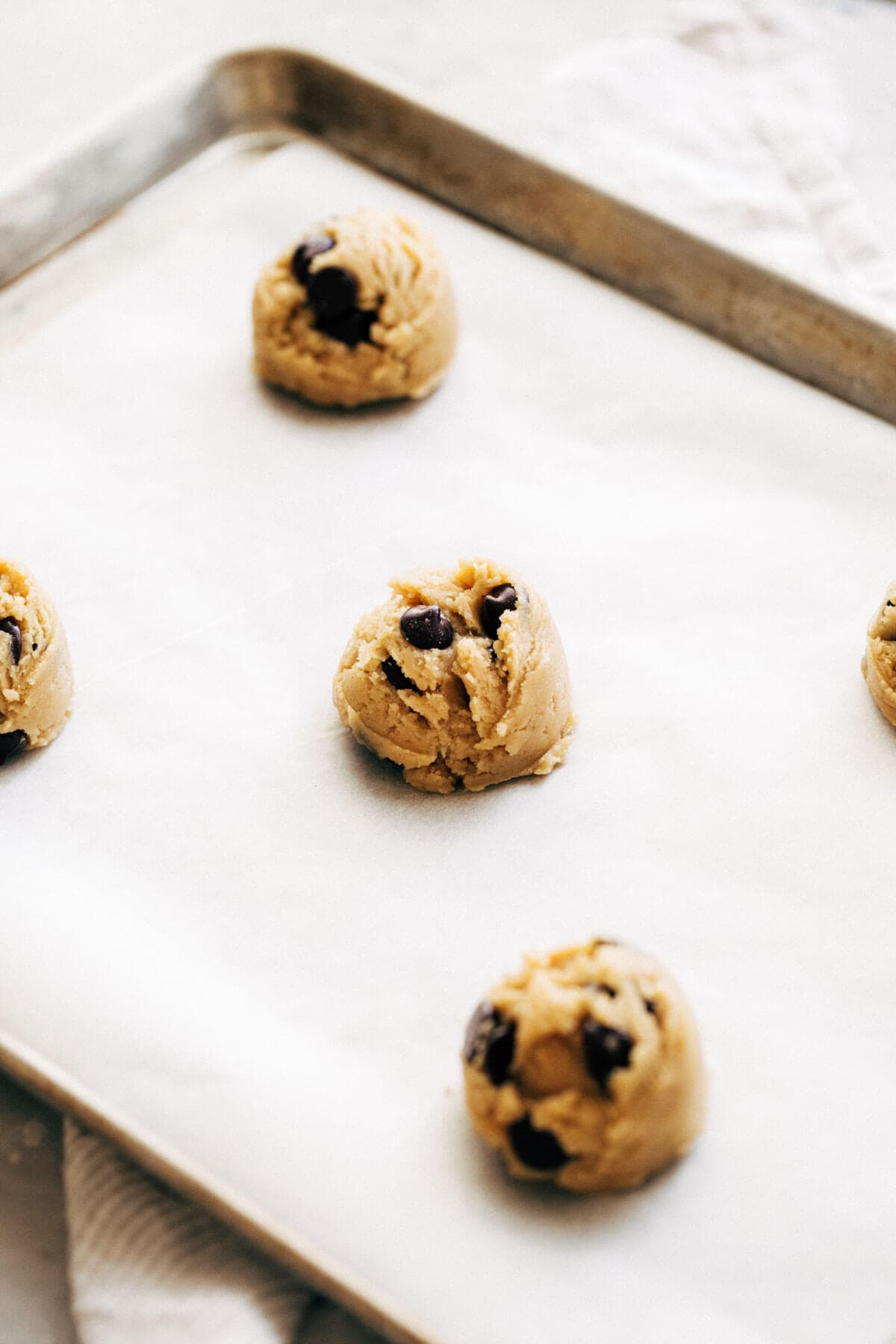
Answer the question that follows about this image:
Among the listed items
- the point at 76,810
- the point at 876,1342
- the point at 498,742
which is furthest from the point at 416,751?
the point at 876,1342

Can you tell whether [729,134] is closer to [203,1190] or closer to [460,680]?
[460,680]

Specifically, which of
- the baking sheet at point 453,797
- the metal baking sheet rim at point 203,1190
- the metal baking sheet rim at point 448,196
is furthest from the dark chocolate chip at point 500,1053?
the metal baking sheet rim at point 448,196

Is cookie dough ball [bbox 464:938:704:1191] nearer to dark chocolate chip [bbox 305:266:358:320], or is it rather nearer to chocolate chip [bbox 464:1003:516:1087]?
chocolate chip [bbox 464:1003:516:1087]

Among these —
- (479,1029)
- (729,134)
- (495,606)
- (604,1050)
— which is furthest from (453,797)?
(729,134)

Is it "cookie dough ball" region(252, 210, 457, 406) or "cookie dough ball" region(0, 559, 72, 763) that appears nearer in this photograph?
"cookie dough ball" region(0, 559, 72, 763)

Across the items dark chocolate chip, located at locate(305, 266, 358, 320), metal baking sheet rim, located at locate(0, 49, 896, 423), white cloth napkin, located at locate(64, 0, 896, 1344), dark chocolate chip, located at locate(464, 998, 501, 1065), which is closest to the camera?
dark chocolate chip, located at locate(464, 998, 501, 1065)

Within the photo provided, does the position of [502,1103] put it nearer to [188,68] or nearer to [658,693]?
[658,693]

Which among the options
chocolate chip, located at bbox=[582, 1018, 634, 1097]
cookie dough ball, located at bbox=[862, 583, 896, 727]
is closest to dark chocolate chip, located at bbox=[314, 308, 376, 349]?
cookie dough ball, located at bbox=[862, 583, 896, 727]

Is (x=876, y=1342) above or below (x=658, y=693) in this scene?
below
